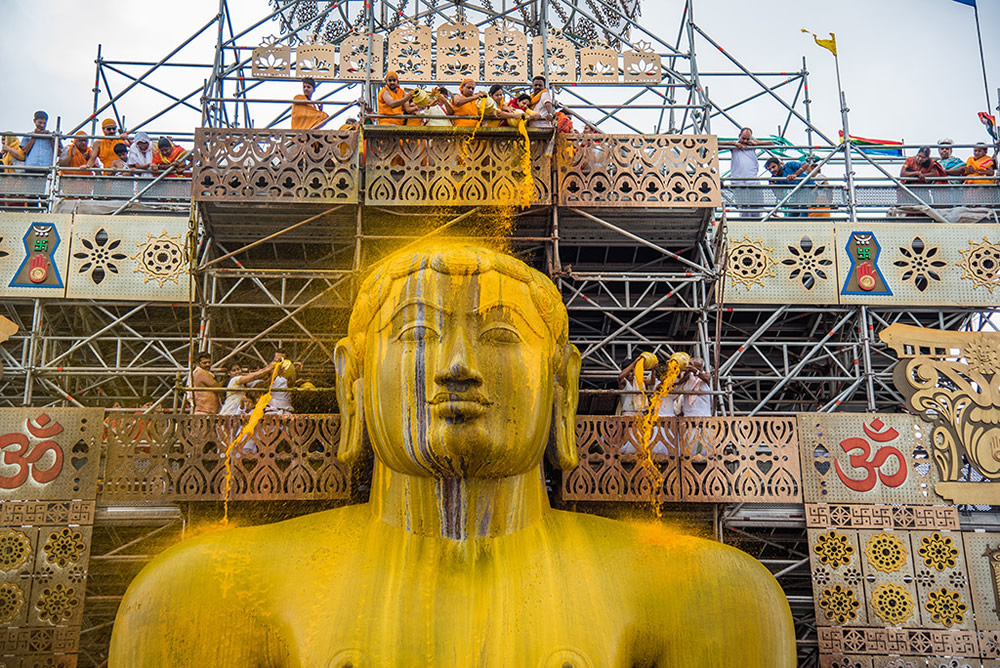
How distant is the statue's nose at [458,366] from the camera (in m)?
4.85

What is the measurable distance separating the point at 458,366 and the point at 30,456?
4201 mm

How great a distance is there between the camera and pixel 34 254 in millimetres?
10953

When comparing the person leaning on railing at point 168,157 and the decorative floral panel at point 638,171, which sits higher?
the person leaning on railing at point 168,157

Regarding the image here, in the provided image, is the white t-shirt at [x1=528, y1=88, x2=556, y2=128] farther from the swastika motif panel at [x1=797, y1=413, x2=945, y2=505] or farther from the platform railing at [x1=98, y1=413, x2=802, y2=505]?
the swastika motif panel at [x1=797, y1=413, x2=945, y2=505]

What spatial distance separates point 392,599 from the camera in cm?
500

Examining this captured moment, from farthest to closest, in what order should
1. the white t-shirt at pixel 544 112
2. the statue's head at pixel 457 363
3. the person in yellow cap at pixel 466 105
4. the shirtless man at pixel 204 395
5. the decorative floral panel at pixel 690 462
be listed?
the person in yellow cap at pixel 466 105 < the white t-shirt at pixel 544 112 < the shirtless man at pixel 204 395 < the decorative floral panel at pixel 690 462 < the statue's head at pixel 457 363

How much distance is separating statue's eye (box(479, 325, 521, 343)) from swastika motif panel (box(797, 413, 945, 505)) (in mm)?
3358

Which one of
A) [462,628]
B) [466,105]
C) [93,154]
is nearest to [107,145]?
[93,154]

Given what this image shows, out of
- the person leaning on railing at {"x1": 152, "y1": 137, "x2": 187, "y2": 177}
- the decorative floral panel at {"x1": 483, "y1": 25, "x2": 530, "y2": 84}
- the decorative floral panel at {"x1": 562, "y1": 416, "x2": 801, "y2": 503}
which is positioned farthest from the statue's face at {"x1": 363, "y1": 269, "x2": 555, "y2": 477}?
the person leaning on railing at {"x1": 152, "y1": 137, "x2": 187, "y2": 177}

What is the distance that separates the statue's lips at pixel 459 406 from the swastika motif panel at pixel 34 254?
24.5 feet

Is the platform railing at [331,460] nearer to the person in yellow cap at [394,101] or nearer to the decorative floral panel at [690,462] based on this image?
the decorative floral panel at [690,462]

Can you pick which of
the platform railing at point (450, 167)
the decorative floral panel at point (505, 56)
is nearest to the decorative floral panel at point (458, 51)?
the decorative floral panel at point (505, 56)

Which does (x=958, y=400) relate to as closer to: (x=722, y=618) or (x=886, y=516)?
(x=886, y=516)

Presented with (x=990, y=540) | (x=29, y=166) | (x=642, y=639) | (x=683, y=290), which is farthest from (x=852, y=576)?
(x=29, y=166)
